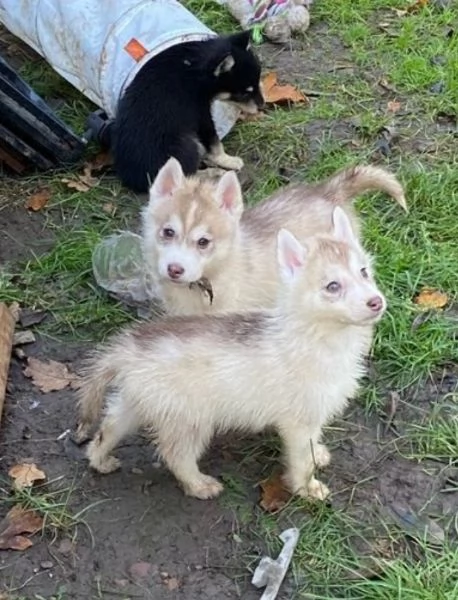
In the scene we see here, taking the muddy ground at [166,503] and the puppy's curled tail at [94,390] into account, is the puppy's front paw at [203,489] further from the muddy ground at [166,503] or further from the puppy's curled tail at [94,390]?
the puppy's curled tail at [94,390]

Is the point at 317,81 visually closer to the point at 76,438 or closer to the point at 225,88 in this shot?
the point at 225,88

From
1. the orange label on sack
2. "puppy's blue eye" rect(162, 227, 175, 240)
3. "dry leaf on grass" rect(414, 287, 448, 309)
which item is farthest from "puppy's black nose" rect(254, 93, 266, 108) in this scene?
"puppy's blue eye" rect(162, 227, 175, 240)

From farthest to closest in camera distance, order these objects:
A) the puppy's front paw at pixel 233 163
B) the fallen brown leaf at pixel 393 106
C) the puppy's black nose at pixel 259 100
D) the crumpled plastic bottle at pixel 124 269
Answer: the fallen brown leaf at pixel 393 106 → the puppy's black nose at pixel 259 100 → the puppy's front paw at pixel 233 163 → the crumpled plastic bottle at pixel 124 269

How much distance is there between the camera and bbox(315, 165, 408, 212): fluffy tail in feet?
14.7

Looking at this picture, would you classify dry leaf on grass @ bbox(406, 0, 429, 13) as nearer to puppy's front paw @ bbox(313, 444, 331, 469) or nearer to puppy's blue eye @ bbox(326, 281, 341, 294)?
puppy's front paw @ bbox(313, 444, 331, 469)

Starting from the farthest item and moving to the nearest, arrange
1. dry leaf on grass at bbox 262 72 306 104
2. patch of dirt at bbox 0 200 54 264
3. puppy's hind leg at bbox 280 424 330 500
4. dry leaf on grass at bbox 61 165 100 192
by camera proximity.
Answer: dry leaf on grass at bbox 262 72 306 104
dry leaf on grass at bbox 61 165 100 192
patch of dirt at bbox 0 200 54 264
puppy's hind leg at bbox 280 424 330 500

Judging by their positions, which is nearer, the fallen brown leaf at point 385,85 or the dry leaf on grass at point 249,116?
the dry leaf on grass at point 249,116

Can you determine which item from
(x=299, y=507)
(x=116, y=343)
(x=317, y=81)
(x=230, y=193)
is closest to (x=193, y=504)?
(x=299, y=507)

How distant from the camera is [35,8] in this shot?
6234 mm

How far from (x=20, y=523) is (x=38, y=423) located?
1.77ft

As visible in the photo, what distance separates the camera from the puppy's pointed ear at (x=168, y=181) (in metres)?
4.23

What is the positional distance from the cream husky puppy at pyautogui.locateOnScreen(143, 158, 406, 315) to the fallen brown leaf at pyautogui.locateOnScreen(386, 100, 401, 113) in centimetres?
167

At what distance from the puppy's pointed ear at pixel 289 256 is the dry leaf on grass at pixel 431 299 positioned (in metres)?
1.26

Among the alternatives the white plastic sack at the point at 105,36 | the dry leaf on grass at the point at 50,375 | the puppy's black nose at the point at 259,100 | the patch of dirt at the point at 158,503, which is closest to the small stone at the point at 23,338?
the dry leaf on grass at the point at 50,375
